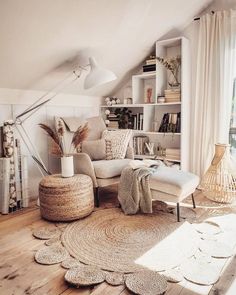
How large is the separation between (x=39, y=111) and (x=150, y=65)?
167cm

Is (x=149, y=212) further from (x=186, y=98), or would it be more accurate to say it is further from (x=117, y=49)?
(x=117, y=49)

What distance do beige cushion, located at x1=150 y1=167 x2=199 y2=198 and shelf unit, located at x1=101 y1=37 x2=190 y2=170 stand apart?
0.86m

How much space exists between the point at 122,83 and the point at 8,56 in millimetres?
1961

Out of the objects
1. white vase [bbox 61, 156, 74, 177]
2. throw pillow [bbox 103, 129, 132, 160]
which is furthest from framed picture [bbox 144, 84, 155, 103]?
white vase [bbox 61, 156, 74, 177]

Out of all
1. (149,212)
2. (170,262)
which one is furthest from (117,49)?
(170,262)

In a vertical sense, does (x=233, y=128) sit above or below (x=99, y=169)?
above

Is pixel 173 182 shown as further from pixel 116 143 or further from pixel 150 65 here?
pixel 150 65

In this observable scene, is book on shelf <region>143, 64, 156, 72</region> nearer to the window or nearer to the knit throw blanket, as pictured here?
the window

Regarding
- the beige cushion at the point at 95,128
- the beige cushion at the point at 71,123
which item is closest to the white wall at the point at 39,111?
the beige cushion at the point at 71,123

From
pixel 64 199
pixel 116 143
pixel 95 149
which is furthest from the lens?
pixel 116 143

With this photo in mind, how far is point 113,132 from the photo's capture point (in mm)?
3602

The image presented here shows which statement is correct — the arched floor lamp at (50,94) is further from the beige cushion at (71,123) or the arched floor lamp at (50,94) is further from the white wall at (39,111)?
the beige cushion at (71,123)

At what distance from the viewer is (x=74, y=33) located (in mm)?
2855

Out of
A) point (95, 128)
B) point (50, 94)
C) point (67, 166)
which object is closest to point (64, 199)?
point (67, 166)
